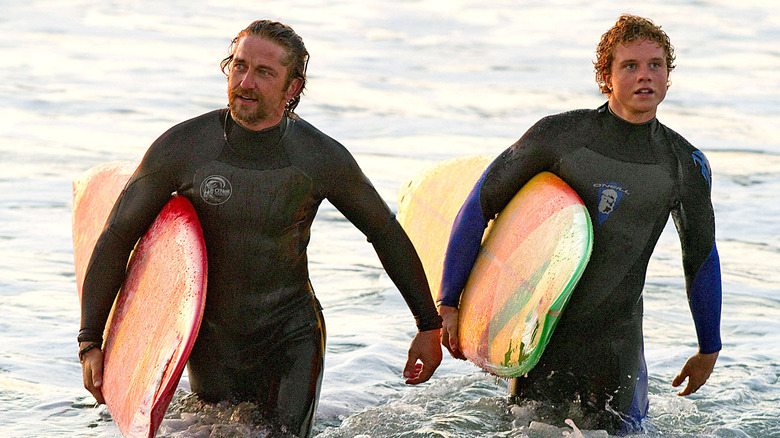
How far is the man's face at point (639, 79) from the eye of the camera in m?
4.10

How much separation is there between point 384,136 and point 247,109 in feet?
23.7

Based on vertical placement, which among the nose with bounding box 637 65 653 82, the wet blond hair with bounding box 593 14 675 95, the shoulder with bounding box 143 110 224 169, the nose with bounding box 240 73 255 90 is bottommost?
the shoulder with bounding box 143 110 224 169

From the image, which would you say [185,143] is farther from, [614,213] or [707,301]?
[707,301]

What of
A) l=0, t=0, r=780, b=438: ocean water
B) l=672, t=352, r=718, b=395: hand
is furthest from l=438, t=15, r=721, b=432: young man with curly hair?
l=0, t=0, r=780, b=438: ocean water

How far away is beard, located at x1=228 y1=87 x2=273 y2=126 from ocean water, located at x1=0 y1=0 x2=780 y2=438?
111 centimetres

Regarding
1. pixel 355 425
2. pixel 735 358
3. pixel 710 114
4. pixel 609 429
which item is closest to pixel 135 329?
pixel 355 425

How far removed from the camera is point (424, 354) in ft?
13.8

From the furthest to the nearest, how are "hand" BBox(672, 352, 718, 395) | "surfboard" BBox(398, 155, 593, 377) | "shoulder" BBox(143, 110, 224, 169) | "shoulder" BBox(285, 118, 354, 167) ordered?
"hand" BBox(672, 352, 718, 395) → "surfboard" BBox(398, 155, 593, 377) → "shoulder" BBox(285, 118, 354, 167) → "shoulder" BBox(143, 110, 224, 169)

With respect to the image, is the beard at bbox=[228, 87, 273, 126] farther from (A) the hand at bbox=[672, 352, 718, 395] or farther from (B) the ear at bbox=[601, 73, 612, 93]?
(A) the hand at bbox=[672, 352, 718, 395]

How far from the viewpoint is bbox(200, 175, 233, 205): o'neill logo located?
3.81m

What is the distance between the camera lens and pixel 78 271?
4.38 meters

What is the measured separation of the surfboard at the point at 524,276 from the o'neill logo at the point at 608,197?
8 centimetres

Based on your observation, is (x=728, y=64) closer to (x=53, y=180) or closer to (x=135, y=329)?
(x=53, y=180)

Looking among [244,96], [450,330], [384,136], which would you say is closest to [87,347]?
[244,96]
